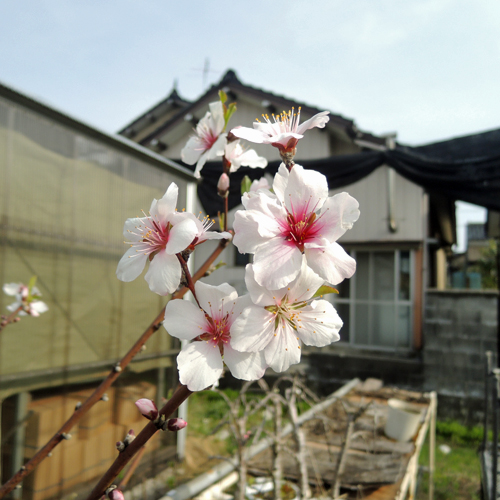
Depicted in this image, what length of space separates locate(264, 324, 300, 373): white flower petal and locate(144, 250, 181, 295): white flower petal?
131mm

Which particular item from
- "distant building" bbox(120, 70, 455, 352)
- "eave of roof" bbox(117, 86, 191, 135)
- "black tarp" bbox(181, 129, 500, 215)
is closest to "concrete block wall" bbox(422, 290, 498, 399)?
"distant building" bbox(120, 70, 455, 352)

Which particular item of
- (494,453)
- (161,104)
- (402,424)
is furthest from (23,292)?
(161,104)

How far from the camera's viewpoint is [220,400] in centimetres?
561

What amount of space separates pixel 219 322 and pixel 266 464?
2048mm

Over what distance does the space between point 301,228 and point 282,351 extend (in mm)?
150

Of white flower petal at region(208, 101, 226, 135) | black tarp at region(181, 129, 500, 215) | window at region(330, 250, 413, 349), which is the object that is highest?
black tarp at region(181, 129, 500, 215)

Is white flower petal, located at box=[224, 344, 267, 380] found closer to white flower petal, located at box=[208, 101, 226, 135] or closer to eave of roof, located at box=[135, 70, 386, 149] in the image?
white flower petal, located at box=[208, 101, 226, 135]

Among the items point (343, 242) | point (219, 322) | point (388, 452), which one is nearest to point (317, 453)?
point (388, 452)

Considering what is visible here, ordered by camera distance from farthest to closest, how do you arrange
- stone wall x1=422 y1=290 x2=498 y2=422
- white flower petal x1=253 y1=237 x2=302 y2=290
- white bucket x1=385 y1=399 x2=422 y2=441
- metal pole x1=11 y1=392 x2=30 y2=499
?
stone wall x1=422 y1=290 x2=498 y2=422
white bucket x1=385 y1=399 x2=422 y2=441
metal pole x1=11 y1=392 x2=30 y2=499
white flower petal x1=253 y1=237 x2=302 y2=290

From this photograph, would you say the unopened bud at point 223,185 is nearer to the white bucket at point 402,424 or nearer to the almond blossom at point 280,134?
the almond blossom at point 280,134

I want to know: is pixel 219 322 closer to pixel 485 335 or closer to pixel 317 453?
pixel 317 453

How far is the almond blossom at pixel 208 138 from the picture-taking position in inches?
29.6

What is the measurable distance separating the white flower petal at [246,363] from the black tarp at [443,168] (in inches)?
124

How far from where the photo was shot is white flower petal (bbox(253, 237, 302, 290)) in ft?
1.42
